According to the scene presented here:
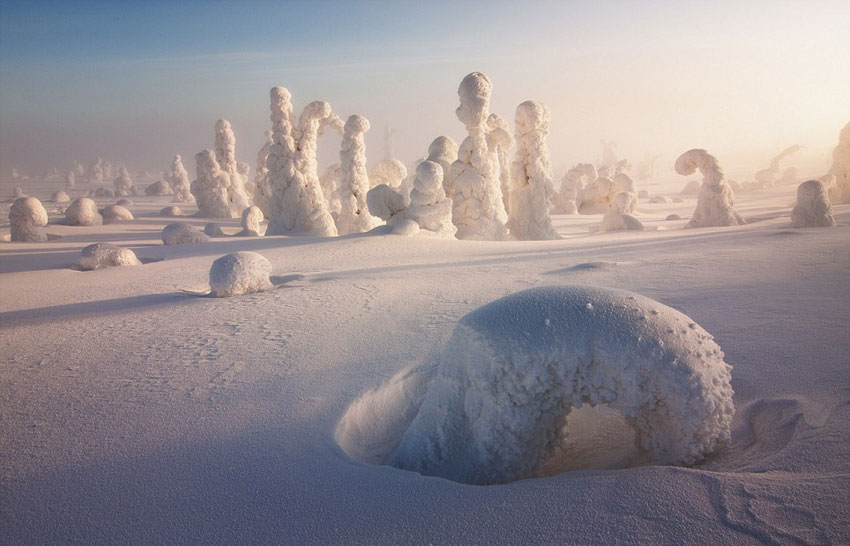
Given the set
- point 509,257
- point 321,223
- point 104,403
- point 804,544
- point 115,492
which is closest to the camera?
point 804,544

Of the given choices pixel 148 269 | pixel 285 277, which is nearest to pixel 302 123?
pixel 148 269

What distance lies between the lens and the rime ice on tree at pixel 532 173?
1191 cm

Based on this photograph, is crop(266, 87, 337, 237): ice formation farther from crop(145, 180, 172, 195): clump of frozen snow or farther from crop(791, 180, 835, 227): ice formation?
crop(145, 180, 172, 195): clump of frozen snow

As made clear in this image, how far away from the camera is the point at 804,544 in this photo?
1284mm

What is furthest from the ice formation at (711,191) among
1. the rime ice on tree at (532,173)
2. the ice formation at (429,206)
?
the ice formation at (429,206)

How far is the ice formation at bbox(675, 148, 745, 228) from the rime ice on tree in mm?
3454

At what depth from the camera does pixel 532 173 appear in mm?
12008

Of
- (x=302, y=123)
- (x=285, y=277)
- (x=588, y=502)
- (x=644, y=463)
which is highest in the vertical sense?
(x=302, y=123)

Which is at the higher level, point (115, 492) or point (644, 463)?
point (115, 492)

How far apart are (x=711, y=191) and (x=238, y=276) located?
12052 mm

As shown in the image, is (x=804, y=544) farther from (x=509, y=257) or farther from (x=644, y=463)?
(x=509, y=257)

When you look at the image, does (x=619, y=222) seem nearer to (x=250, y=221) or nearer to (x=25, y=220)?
(x=250, y=221)

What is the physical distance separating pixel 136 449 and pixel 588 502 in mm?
2130

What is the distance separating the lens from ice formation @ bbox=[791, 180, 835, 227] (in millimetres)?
7691
